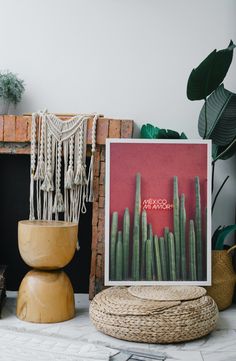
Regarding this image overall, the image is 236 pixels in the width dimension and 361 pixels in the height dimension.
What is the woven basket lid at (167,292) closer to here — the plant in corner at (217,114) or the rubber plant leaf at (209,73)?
the plant in corner at (217,114)

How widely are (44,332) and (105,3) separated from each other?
1579 mm

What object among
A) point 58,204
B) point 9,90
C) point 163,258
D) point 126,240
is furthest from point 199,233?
point 9,90

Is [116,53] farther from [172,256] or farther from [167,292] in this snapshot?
[167,292]

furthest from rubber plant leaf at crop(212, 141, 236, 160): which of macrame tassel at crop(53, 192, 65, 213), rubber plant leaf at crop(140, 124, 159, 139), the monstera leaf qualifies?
macrame tassel at crop(53, 192, 65, 213)

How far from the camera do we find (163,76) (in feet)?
7.80

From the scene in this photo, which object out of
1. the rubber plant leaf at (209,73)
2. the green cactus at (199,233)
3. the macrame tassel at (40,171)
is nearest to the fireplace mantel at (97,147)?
the macrame tassel at (40,171)

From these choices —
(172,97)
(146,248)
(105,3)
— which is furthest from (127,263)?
(105,3)

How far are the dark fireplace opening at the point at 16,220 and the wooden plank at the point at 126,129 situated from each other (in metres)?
0.48

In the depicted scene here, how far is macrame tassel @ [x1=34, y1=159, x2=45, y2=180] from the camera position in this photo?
2.16 m

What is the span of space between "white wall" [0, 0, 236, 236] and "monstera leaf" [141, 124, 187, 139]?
0.12 metres

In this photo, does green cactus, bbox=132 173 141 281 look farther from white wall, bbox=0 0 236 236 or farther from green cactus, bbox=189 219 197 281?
white wall, bbox=0 0 236 236

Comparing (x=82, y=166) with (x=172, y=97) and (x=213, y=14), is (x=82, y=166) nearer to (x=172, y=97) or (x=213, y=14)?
(x=172, y=97)

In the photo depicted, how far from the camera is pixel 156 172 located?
2066 millimetres

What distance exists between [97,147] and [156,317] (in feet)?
2.81
